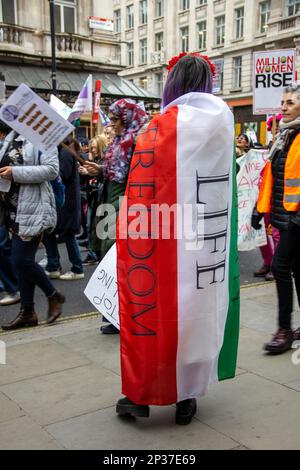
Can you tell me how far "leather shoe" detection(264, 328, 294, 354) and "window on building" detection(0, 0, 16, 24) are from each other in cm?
1997

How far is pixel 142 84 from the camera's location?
5078 cm

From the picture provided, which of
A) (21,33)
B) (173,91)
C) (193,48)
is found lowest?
(173,91)

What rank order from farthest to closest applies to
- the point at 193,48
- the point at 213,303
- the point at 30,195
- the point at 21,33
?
the point at 193,48, the point at 21,33, the point at 30,195, the point at 213,303

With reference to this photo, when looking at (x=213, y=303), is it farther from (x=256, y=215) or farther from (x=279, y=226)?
(x=256, y=215)

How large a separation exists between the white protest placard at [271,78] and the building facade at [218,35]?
82.9 feet

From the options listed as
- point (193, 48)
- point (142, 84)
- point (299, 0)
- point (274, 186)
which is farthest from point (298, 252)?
point (142, 84)

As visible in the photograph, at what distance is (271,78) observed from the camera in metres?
8.49

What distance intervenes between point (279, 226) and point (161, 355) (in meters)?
1.75

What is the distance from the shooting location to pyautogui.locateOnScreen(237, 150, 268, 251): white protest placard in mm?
7434

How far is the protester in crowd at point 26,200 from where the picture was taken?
4375 mm

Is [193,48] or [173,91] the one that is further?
[193,48]

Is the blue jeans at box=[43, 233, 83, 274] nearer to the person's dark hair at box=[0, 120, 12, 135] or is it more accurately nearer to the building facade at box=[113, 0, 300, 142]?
the person's dark hair at box=[0, 120, 12, 135]

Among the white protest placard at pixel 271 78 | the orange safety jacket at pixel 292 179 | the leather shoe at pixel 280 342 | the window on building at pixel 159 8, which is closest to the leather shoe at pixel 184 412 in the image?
the leather shoe at pixel 280 342

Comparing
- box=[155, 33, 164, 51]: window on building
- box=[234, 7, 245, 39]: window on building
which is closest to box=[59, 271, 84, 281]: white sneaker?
box=[234, 7, 245, 39]: window on building
